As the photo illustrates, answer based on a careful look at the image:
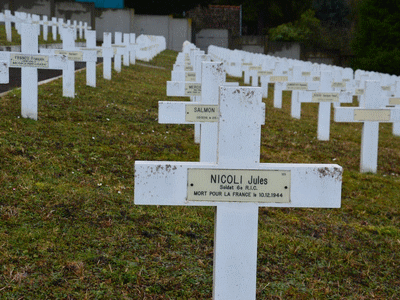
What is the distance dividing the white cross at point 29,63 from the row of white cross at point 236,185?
5032mm

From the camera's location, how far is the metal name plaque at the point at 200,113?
6051 millimetres

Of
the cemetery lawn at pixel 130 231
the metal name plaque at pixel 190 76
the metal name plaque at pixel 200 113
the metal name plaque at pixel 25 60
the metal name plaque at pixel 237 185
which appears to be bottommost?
the cemetery lawn at pixel 130 231

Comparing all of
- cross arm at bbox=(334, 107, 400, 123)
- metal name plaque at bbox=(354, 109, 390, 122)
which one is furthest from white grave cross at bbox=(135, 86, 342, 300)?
metal name plaque at bbox=(354, 109, 390, 122)

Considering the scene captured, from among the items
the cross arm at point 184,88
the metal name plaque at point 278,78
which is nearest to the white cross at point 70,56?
the cross arm at point 184,88

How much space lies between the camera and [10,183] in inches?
215

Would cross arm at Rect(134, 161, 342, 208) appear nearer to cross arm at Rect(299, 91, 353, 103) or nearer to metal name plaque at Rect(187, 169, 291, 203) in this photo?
metal name plaque at Rect(187, 169, 291, 203)

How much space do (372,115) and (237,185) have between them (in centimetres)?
547

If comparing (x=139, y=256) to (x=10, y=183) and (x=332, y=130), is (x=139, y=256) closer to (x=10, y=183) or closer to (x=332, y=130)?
(x=10, y=183)

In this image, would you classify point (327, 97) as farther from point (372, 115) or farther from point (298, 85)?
point (372, 115)

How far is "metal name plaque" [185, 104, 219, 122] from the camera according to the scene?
605 cm

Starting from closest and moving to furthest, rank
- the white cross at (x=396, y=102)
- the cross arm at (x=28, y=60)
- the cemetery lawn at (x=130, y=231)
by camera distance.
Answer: the cemetery lawn at (x=130, y=231) < the cross arm at (x=28, y=60) < the white cross at (x=396, y=102)

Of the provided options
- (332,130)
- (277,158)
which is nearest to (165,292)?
(277,158)

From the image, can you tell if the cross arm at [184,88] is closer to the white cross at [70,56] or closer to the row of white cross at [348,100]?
the row of white cross at [348,100]

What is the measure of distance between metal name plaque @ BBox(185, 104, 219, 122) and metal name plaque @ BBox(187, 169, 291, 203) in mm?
2983
